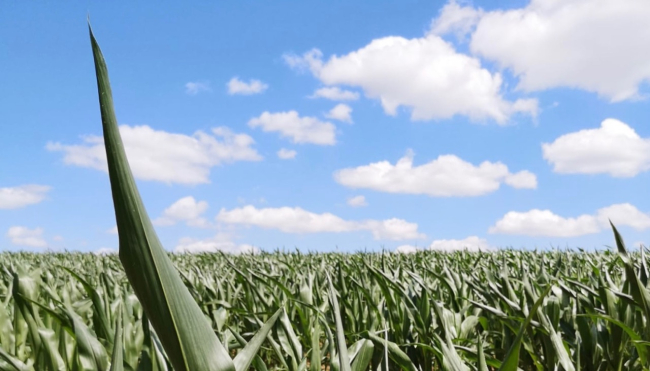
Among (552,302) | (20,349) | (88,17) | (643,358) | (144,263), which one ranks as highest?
(88,17)

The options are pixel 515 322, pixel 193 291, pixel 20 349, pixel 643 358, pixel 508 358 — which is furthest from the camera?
pixel 193 291

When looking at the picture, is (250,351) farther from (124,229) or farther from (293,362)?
(293,362)

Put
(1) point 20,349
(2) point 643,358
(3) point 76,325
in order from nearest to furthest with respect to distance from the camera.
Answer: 1. (3) point 76,325
2. (2) point 643,358
3. (1) point 20,349

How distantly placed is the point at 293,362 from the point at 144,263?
48.4 inches

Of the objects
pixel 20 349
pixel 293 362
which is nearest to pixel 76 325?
pixel 293 362

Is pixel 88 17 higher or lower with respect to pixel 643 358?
higher

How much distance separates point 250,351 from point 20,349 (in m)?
1.68

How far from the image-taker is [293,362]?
4.89 ft

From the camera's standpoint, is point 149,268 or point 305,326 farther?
point 305,326

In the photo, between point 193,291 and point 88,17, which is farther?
point 193,291

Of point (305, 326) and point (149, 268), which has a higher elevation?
point (149, 268)

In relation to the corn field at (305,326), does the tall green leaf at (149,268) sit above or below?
above

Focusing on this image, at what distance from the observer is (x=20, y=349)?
1.96 metres

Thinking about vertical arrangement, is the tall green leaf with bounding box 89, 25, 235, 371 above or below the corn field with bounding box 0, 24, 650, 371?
above
